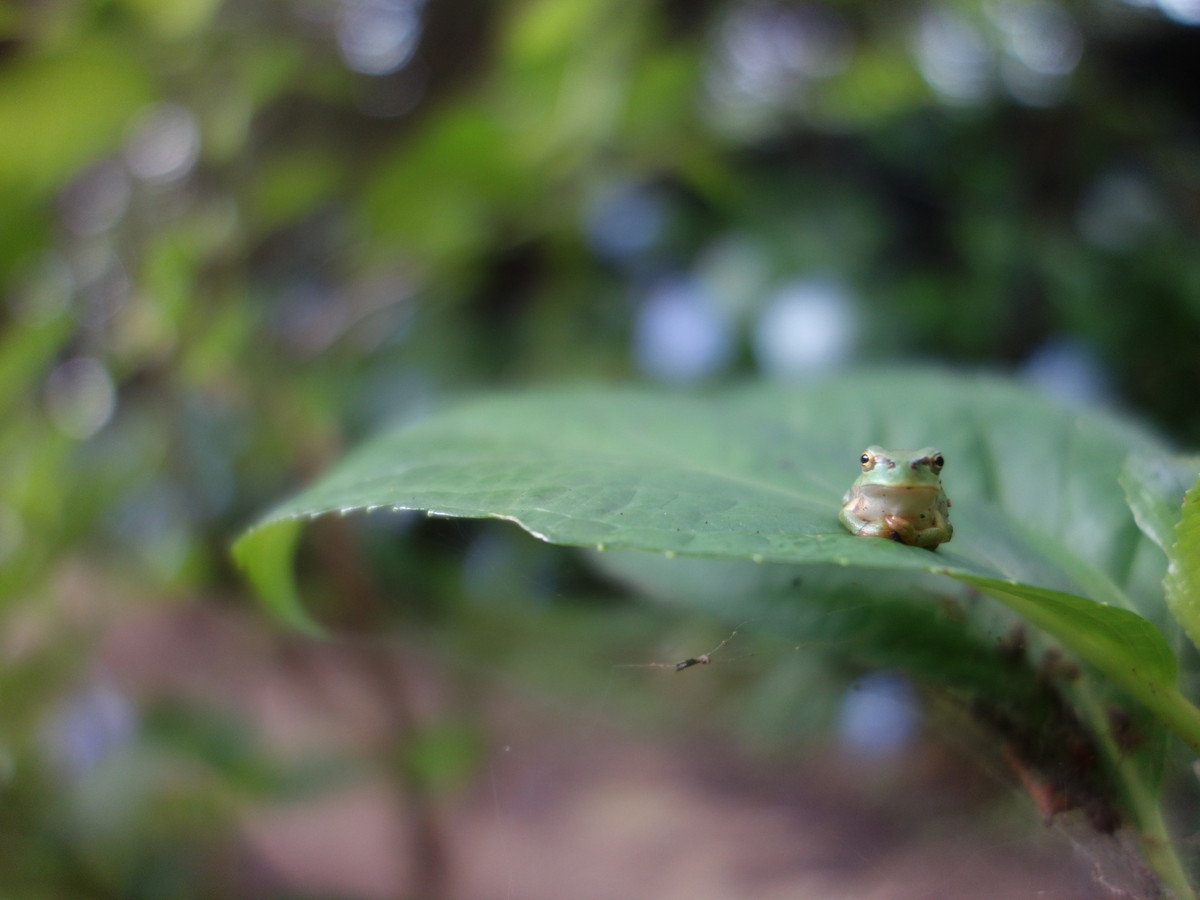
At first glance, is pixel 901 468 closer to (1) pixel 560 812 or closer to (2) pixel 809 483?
(2) pixel 809 483

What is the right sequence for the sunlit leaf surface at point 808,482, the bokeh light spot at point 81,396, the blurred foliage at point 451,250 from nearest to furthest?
the sunlit leaf surface at point 808,482 < the blurred foliage at point 451,250 < the bokeh light spot at point 81,396

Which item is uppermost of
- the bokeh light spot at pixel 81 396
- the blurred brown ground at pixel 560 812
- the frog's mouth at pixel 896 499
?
the frog's mouth at pixel 896 499

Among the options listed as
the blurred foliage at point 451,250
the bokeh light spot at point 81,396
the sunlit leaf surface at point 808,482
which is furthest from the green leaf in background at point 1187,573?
the bokeh light spot at point 81,396

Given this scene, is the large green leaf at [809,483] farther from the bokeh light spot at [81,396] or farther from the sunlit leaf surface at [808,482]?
the bokeh light spot at [81,396]

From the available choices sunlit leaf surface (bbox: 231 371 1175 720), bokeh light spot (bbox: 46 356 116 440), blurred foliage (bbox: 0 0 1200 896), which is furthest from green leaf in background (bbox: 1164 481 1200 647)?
bokeh light spot (bbox: 46 356 116 440)

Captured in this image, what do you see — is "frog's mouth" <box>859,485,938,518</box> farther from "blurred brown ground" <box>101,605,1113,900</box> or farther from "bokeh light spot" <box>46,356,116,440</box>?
"bokeh light spot" <box>46,356,116,440</box>

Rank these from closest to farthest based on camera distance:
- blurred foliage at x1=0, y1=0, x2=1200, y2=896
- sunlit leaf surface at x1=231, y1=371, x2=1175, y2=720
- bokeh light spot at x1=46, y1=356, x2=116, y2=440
A: 1. sunlit leaf surface at x1=231, y1=371, x2=1175, y2=720
2. blurred foliage at x1=0, y1=0, x2=1200, y2=896
3. bokeh light spot at x1=46, y1=356, x2=116, y2=440

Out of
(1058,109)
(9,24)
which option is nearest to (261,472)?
(9,24)

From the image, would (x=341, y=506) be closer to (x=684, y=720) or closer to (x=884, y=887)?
(x=884, y=887)
